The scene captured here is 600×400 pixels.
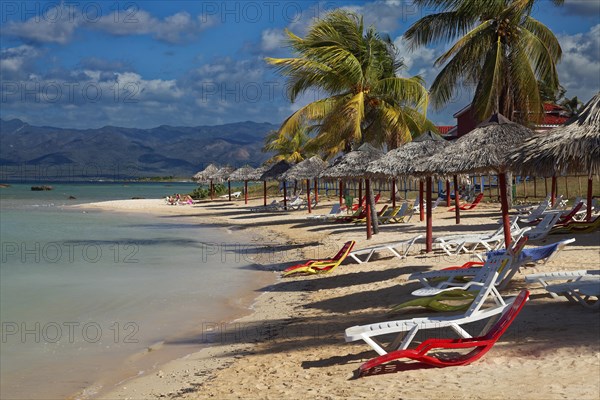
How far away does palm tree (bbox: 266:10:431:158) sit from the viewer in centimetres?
1773

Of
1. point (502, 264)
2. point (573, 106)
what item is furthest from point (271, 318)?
point (573, 106)

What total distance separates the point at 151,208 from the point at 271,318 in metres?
31.7

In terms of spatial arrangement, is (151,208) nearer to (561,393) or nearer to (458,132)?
(458,132)

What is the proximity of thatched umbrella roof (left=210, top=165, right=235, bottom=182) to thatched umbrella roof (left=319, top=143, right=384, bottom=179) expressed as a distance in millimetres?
24192

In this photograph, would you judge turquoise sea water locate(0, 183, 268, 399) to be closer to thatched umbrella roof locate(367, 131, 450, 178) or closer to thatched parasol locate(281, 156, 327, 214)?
thatched umbrella roof locate(367, 131, 450, 178)

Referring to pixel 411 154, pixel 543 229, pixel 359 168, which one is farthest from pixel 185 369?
pixel 359 168

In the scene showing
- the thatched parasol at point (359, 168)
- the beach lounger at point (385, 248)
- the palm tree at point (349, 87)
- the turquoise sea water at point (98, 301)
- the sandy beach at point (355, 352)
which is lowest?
the turquoise sea water at point (98, 301)

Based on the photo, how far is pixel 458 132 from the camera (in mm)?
40844

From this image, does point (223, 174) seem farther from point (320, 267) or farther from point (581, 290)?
point (581, 290)

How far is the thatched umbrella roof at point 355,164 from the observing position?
1565 cm

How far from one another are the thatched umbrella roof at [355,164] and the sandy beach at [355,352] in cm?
444

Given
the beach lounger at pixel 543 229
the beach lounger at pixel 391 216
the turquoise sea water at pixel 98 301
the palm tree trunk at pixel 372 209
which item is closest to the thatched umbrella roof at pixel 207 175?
the turquoise sea water at pixel 98 301

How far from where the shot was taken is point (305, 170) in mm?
27125

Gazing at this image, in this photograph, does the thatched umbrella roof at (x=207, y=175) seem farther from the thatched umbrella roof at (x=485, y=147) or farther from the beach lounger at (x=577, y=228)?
the thatched umbrella roof at (x=485, y=147)
